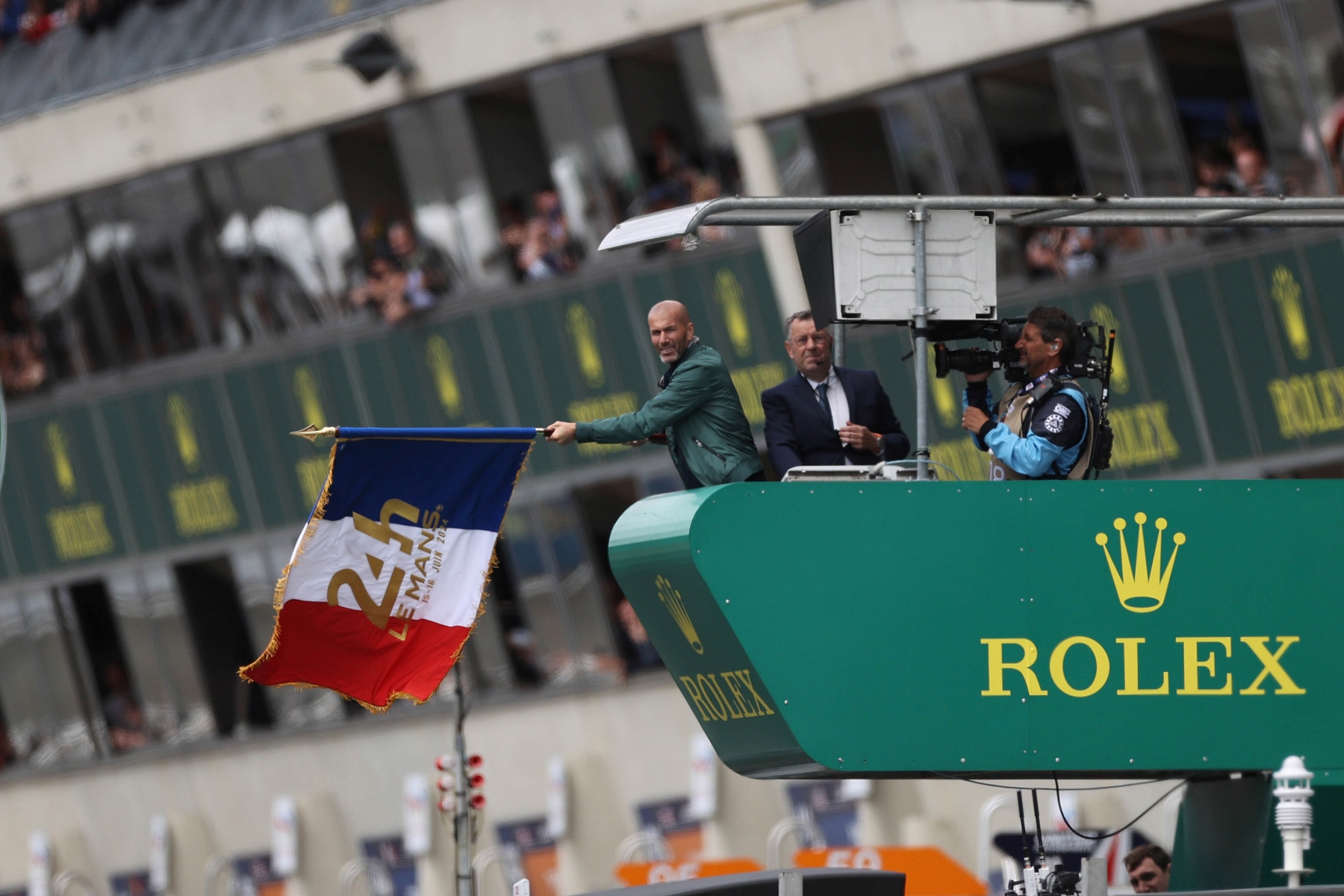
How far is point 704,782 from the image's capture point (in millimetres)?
30219

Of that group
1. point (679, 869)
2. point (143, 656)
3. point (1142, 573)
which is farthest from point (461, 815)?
point (143, 656)

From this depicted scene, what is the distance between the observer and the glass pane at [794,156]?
28.5 meters

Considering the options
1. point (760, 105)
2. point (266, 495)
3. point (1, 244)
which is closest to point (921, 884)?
point (760, 105)

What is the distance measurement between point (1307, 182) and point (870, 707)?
1605 cm

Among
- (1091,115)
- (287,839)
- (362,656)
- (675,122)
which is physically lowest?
(287,839)

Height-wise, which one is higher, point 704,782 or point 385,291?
point 385,291

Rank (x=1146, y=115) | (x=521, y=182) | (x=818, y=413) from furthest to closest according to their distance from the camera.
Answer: (x=521, y=182) < (x=1146, y=115) < (x=818, y=413)

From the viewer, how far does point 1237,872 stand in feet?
36.4

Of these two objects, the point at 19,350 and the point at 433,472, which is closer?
the point at 433,472

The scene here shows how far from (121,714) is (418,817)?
6.84 m

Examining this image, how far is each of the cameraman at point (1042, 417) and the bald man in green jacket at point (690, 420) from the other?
41.9 inches

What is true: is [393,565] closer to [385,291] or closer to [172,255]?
[385,291]

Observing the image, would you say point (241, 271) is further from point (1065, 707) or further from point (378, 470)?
point (1065, 707)

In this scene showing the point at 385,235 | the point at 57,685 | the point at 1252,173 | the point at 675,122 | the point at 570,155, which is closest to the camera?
the point at 1252,173
